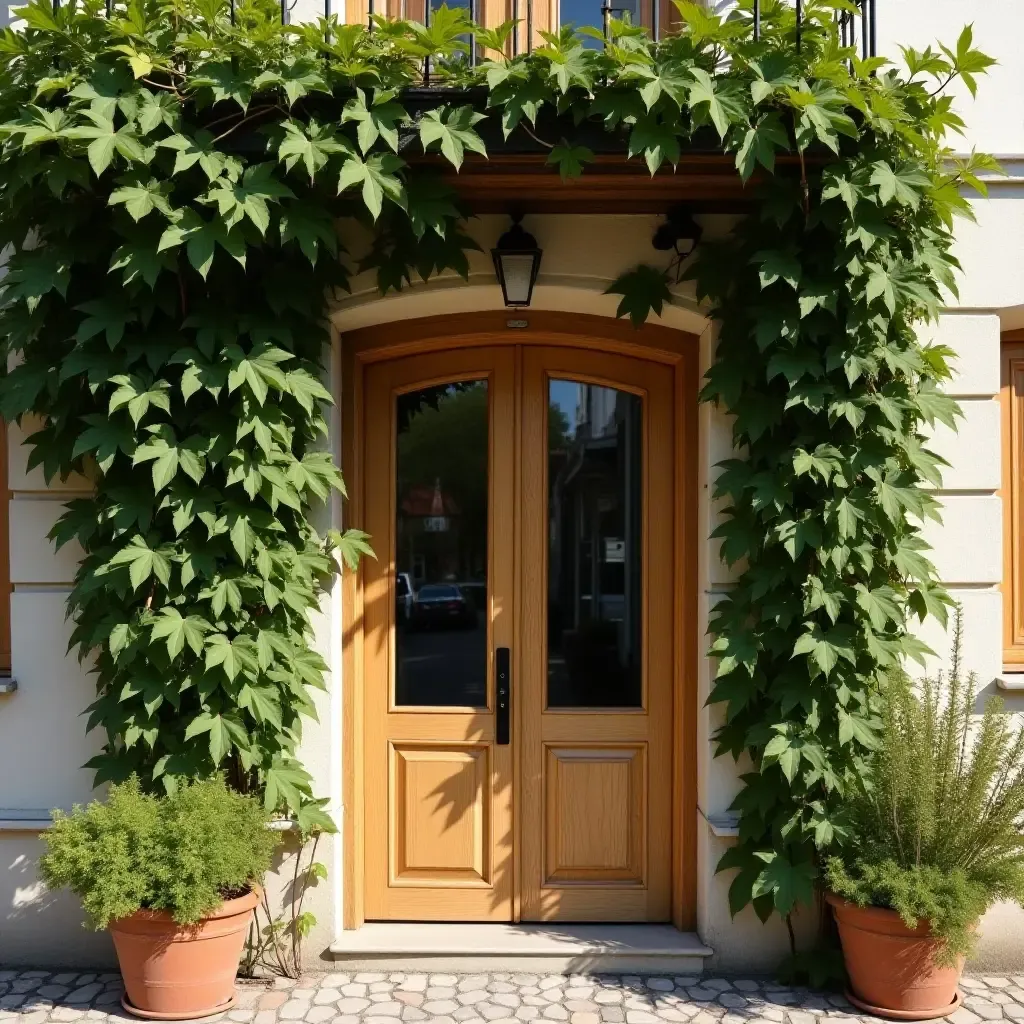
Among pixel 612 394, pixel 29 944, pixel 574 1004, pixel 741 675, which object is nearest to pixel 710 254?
pixel 612 394

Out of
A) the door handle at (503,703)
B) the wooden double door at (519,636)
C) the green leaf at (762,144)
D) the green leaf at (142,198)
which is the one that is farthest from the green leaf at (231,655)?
the green leaf at (762,144)

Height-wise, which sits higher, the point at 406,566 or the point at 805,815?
the point at 406,566

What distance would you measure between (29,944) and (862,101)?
4.74 metres

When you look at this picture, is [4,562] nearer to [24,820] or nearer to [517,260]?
[24,820]

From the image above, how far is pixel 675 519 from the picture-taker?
4758mm

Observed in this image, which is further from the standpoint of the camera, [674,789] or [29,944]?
[674,789]

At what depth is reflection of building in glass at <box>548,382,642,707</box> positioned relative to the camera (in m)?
4.79

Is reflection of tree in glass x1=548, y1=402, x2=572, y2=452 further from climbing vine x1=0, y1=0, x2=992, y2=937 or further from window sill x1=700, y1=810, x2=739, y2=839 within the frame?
window sill x1=700, y1=810, x2=739, y2=839

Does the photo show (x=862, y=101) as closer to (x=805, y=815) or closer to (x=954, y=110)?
(x=954, y=110)

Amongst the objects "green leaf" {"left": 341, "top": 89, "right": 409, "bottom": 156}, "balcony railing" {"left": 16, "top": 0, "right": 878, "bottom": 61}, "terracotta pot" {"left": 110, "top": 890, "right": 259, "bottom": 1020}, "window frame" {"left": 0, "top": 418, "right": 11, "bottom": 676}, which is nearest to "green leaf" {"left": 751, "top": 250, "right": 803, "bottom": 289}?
"balcony railing" {"left": 16, "top": 0, "right": 878, "bottom": 61}

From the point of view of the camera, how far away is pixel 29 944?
4316 millimetres

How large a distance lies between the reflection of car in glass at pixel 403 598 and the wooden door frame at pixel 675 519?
17 centimetres

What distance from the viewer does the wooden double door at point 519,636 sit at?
186 inches

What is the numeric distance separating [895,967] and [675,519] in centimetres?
205
